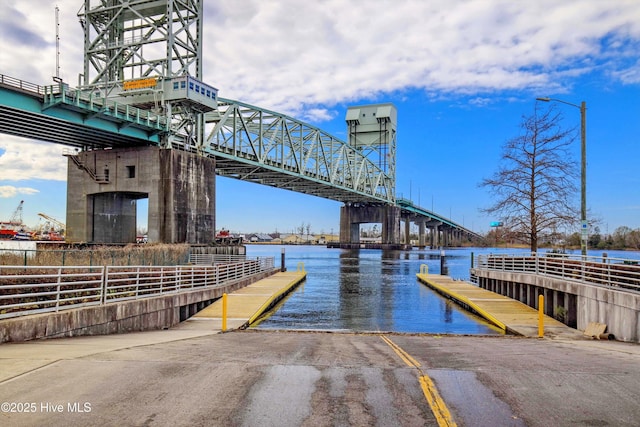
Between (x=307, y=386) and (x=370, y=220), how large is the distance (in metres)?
159

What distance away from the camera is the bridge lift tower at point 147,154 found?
179 ft

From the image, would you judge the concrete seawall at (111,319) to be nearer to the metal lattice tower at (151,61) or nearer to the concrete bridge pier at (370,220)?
the metal lattice tower at (151,61)

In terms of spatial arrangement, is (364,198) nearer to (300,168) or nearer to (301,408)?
(300,168)

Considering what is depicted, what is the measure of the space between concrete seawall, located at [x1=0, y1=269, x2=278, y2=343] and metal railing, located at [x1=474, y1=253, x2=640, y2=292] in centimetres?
1499

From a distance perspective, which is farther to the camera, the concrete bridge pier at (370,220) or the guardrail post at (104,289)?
the concrete bridge pier at (370,220)

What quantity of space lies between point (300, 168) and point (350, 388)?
9781cm

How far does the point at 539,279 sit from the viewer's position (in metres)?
22.1

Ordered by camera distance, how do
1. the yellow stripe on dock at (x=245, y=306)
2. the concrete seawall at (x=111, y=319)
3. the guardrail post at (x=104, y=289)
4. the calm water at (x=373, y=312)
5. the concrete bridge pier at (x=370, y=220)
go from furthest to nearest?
the concrete bridge pier at (x=370, y=220), the calm water at (x=373, y=312), the yellow stripe on dock at (x=245, y=306), the guardrail post at (x=104, y=289), the concrete seawall at (x=111, y=319)

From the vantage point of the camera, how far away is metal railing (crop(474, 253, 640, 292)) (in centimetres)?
1644

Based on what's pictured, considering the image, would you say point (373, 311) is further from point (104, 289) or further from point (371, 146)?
point (371, 146)

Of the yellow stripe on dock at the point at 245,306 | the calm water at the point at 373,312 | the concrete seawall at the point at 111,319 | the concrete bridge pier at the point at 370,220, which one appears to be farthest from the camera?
the concrete bridge pier at the point at 370,220

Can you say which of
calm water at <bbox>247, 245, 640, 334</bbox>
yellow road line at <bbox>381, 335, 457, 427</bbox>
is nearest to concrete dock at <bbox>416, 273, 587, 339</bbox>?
calm water at <bbox>247, 245, 640, 334</bbox>

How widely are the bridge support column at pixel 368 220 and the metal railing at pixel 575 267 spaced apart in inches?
4933

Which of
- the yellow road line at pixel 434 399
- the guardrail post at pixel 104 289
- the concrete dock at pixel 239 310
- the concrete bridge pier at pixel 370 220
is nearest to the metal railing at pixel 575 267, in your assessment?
the yellow road line at pixel 434 399
